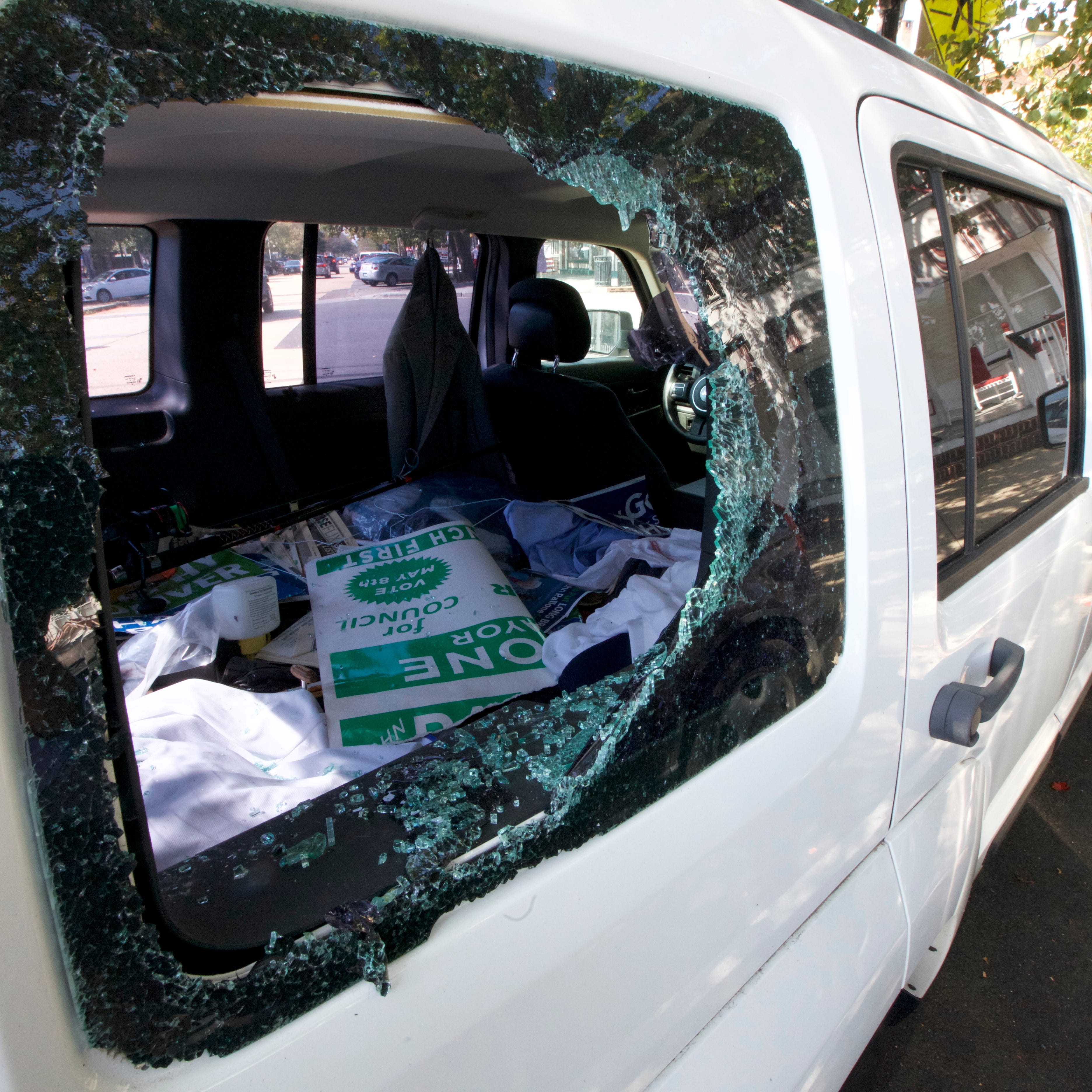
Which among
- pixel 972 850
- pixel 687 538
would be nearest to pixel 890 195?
pixel 972 850

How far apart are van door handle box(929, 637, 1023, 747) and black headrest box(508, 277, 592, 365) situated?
250 cm

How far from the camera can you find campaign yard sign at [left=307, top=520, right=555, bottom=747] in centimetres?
146

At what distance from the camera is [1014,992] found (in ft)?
6.42

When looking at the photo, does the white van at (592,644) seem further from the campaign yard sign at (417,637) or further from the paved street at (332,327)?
the paved street at (332,327)

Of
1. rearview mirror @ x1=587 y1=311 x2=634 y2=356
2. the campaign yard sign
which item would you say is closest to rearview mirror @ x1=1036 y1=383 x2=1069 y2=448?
the campaign yard sign

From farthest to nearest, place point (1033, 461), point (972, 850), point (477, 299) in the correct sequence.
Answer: point (477, 299) < point (1033, 461) < point (972, 850)

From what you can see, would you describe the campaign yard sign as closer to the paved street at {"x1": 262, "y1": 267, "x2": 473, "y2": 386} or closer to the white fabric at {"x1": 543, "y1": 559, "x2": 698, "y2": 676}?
the white fabric at {"x1": 543, "y1": 559, "x2": 698, "y2": 676}

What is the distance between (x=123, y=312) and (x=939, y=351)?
2847mm

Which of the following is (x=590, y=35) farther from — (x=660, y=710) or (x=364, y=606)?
(x=364, y=606)

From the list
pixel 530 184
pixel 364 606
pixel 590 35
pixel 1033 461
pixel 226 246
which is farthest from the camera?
pixel 226 246

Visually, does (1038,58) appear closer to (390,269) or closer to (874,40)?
(390,269)

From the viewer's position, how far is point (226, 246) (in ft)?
10.1

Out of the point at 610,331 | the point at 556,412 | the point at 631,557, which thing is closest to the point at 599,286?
the point at 610,331

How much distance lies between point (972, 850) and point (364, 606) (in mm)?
1363
